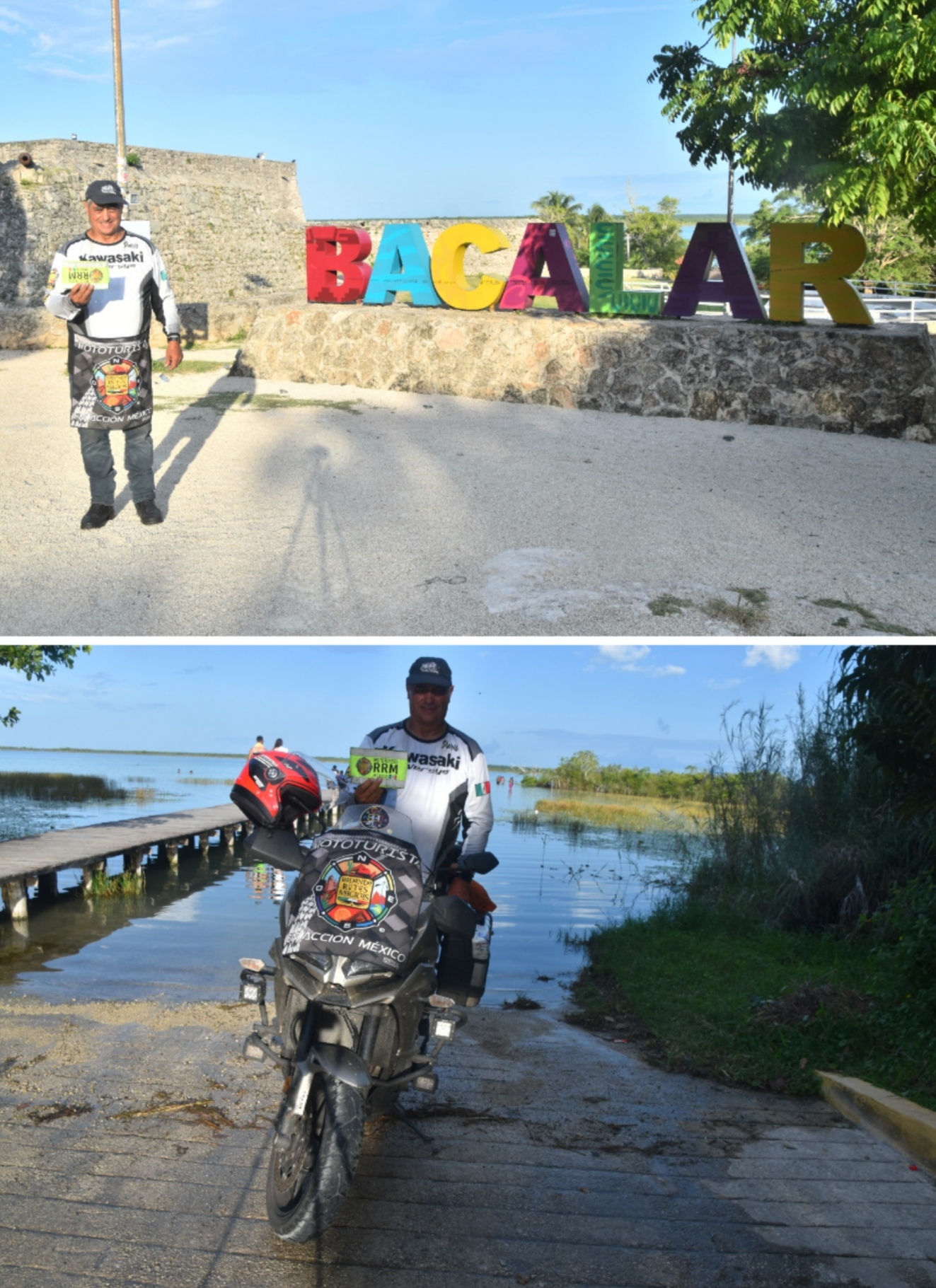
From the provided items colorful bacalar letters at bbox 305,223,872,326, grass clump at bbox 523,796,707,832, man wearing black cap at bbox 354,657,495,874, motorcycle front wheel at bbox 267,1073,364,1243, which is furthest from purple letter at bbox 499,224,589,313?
motorcycle front wheel at bbox 267,1073,364,1243

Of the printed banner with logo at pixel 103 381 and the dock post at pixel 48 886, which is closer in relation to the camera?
the printed banner with logo at pixel 103 381

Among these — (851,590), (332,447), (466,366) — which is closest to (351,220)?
(466,366)

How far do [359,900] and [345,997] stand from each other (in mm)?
309

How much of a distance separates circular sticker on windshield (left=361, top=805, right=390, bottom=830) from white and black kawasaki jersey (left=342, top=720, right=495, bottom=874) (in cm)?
36

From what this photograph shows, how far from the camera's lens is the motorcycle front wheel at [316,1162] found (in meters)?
3.27

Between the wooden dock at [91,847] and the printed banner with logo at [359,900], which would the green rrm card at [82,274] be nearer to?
the printed banner with logo at [359,900]

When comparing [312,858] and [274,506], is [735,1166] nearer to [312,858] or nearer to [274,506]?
[312,858]

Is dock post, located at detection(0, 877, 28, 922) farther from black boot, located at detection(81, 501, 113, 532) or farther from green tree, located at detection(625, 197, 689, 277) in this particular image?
green tree, located at detection(625, 197, 689, 277)

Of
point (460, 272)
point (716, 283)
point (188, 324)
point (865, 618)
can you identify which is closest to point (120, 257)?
point (865, 618)

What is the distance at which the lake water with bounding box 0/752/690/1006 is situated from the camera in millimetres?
8492

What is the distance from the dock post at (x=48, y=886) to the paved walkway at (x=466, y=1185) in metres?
9.03

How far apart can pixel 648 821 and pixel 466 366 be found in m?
15.0

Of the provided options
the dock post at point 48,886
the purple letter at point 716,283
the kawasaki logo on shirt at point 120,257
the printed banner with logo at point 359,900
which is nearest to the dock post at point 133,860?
the dock post at point 48,886

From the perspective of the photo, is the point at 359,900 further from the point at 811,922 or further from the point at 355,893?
the point at 811,922
